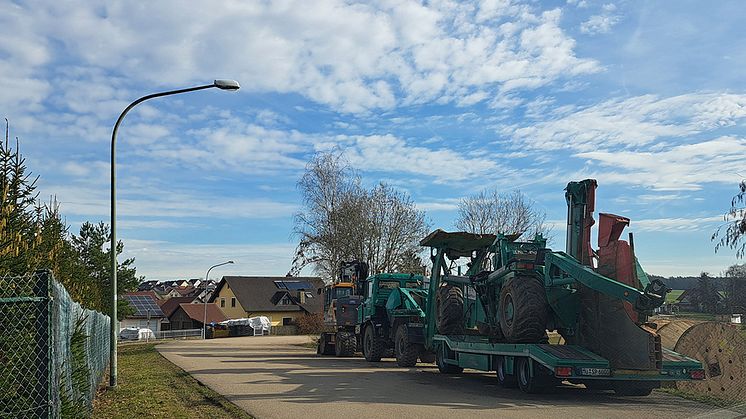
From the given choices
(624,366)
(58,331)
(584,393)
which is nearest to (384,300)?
(584,393)

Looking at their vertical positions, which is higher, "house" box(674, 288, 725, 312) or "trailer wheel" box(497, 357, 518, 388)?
"house" box(674, 288, 725, 312)

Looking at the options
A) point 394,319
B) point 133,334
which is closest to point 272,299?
point 133,334

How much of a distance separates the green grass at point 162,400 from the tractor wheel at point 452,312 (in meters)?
6.24

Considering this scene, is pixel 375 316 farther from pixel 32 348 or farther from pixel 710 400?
pixel 32 348

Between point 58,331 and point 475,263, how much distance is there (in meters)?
12.9

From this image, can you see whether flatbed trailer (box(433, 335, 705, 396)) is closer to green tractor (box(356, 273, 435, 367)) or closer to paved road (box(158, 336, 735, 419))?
paved road (box(158, 336, 735, 419))

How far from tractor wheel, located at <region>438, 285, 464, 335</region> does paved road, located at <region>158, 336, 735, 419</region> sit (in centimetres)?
122

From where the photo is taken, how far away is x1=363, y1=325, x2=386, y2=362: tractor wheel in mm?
25041

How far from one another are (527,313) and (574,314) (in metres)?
1.01

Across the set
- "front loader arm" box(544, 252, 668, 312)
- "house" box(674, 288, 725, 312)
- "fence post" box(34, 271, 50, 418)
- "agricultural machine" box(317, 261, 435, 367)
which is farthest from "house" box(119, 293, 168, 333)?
"fence post" box(34, 271, 50, 418)

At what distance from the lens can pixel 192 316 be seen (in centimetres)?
8188

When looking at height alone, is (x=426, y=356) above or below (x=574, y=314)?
below

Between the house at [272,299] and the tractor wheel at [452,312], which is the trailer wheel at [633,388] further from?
the house at [272,299]

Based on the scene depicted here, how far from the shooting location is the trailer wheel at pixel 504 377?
15.4 metres
